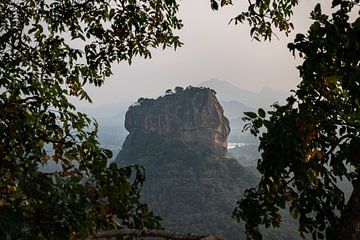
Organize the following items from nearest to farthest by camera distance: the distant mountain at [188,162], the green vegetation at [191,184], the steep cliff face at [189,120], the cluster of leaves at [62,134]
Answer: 1. the cluster of leaves at [62,134]
2. the green vegetation at [191,184]
3. the distant mountain at [188,162]
4. the steep cliff face at [189,120]

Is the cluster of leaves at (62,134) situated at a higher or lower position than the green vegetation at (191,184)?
higher

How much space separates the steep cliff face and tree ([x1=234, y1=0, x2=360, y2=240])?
9562 centimetres

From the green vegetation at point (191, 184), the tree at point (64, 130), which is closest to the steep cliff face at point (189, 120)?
the green vegetation at point (191, 184)

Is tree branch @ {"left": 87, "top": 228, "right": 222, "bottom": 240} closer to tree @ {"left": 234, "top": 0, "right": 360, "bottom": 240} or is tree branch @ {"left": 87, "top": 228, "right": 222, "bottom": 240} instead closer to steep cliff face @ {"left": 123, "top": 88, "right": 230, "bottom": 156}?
tree @ {"left": 234, "top": 0, "right": 360, "bottom": 240}

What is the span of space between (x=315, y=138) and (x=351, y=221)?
841mm

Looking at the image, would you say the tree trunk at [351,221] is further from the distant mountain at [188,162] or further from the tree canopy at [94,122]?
the distant mountain at [188,162]

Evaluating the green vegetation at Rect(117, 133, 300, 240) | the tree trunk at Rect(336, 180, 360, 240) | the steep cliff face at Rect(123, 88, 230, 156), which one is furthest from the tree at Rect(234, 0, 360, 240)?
the steep cliff face at Rect(123, 88, 230, 156)

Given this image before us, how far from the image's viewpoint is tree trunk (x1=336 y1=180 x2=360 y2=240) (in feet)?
11.4

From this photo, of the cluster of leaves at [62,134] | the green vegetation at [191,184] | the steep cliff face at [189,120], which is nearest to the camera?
the cluster of leaves at [62,134]

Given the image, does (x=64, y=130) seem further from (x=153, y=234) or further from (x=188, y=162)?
(x=188, y=162)

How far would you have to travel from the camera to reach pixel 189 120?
331 feet

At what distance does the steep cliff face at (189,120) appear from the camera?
329 ft

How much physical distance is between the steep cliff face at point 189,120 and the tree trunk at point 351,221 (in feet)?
314

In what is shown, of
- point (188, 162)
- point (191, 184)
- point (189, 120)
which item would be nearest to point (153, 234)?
point (191, 184)
